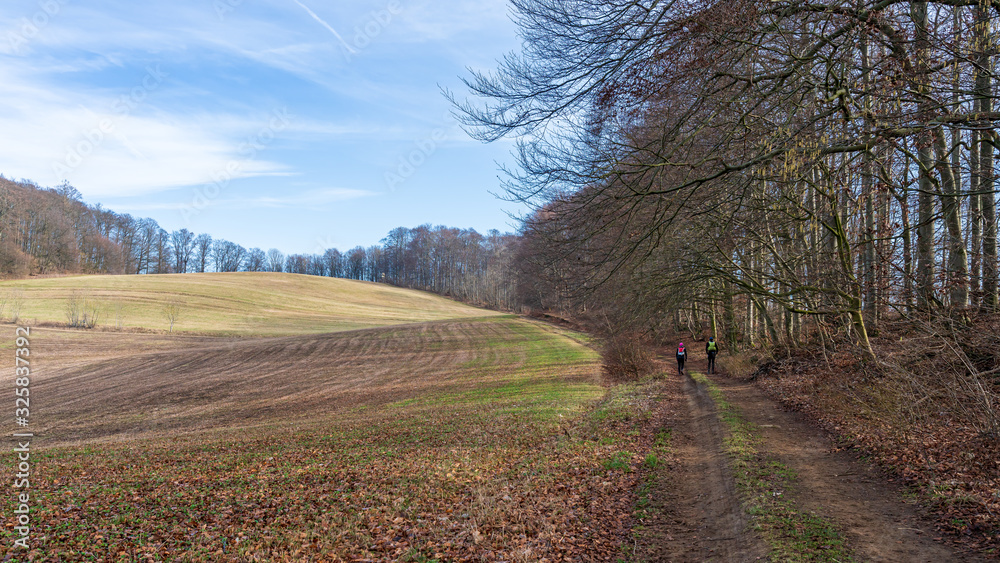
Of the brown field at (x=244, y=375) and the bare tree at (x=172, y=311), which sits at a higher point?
the bare tree at (x=172, y=311)

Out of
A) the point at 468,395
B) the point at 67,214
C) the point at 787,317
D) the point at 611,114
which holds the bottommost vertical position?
the point at 468,395

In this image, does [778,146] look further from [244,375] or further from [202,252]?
[202,252]

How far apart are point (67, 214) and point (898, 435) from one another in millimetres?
108060

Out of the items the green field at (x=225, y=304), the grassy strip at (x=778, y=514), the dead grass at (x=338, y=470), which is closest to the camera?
the grassy strip at (x=778, y=514)

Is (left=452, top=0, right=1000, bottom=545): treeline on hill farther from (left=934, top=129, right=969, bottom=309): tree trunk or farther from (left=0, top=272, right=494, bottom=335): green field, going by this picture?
(left=0, top=272, right=494, bottom=335): green field

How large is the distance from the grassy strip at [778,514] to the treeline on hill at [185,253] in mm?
Answer: 67736

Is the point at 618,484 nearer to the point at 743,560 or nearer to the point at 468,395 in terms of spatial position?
the point at 743,560

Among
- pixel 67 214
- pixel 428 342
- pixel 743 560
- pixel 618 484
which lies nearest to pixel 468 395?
pixel 618 484

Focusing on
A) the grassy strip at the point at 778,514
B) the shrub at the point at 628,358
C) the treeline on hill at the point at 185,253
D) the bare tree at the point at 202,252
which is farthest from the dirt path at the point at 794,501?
the bare tree at the point at 202,252

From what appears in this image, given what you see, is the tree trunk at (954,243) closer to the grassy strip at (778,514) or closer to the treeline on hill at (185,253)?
the grassy strip at (778,514)

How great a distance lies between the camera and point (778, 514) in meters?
6.05

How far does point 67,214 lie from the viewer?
8462 cm

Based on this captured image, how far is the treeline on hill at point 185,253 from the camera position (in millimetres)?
76938

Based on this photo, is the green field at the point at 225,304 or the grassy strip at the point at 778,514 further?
the green field at the point at 225,304
